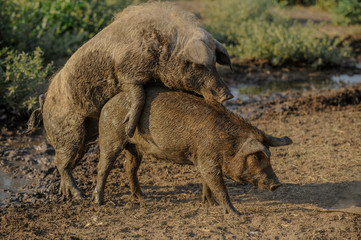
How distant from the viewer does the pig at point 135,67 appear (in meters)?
5.29

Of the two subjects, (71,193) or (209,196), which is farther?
(71,193)

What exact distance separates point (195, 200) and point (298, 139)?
284 cm

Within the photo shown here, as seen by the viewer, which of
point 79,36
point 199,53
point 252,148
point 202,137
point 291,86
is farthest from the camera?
point 291,86

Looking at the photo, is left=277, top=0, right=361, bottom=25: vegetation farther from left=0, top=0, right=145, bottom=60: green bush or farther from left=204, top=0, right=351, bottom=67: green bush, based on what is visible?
left=0, top=0, right=145, bottom=60: green bush

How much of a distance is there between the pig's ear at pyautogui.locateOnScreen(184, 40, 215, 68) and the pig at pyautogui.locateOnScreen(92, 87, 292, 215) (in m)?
0.69

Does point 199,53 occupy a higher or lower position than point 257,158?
higher

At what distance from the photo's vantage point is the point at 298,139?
8.54 m

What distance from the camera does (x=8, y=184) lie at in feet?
23.6

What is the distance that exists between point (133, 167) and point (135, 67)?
1542 mm

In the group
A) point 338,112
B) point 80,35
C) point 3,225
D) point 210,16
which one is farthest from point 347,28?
A: point 3,225

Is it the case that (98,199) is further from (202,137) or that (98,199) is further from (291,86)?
(291,86)

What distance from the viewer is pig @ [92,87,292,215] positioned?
562 cm

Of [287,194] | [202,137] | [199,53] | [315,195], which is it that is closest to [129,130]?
[202,137]

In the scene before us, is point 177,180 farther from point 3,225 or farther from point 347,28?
point 347,28
